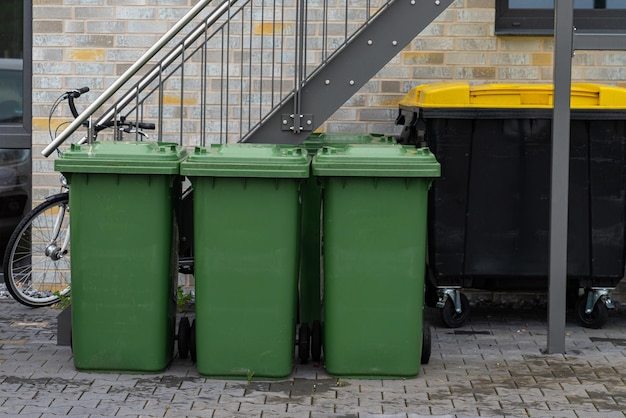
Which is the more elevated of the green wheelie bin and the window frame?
the window frame

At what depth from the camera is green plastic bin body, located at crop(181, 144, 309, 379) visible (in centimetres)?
638

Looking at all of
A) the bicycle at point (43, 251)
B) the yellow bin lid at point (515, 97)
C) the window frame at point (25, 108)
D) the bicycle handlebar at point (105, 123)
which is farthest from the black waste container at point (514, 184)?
the window frame at point (25, 108)

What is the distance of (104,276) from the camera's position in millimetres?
6496

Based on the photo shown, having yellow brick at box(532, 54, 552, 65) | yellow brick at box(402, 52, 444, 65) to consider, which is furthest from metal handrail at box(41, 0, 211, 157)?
yellow brick at box(532, 54, 552, 65)

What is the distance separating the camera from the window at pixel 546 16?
8945 millimetres

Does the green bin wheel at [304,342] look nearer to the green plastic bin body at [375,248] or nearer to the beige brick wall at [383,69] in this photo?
the green plastic bin body at [375,248]

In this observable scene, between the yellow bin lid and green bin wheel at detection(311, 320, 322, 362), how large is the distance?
174cm

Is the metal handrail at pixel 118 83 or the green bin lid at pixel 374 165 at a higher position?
the metal handrail at pixel 118 83

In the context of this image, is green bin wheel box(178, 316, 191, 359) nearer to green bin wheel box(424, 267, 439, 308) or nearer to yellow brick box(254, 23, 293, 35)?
green bin wheel box(424, 267, 439, 308)

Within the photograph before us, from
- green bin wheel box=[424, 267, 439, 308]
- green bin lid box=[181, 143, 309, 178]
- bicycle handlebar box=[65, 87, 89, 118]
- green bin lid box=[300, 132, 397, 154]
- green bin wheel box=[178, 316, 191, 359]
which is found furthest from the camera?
bicycle handlebar box=[65, 87, 89, 118]

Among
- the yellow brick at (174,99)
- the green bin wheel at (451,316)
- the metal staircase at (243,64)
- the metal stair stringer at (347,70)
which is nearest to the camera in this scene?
the metal stair stringer at (347,70)

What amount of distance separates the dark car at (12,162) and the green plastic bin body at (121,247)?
9.11ft

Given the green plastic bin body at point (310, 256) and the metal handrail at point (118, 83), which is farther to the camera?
the green plastic bin body at point (310, 256)

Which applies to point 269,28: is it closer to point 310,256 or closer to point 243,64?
point 243,64
